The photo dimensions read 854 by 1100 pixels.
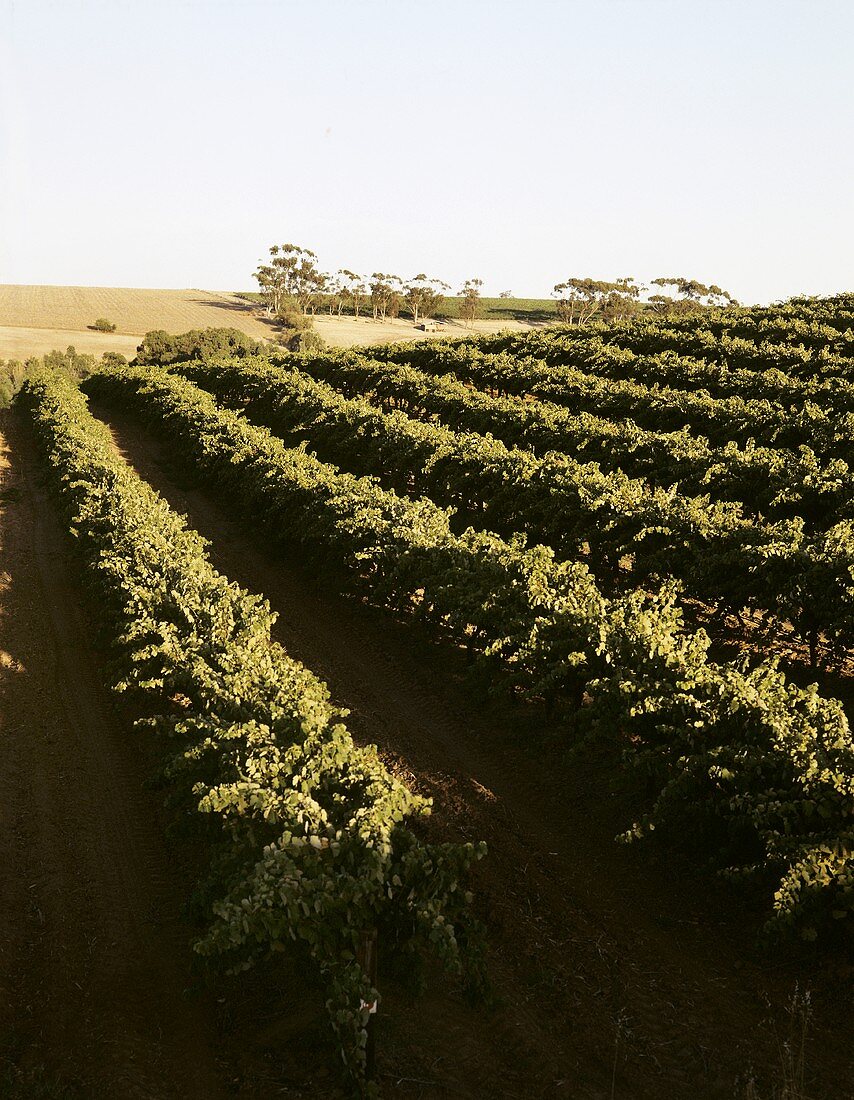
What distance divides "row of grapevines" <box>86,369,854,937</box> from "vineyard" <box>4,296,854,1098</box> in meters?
0.07

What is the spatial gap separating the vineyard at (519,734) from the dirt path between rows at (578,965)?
4 cm

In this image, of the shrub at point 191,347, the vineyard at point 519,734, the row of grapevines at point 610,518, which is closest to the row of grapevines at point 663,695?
the vineyard at point 519,734

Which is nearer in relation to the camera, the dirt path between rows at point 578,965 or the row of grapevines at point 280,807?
the row of grapevines at point 280,807

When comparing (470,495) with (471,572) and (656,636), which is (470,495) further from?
(656,636)

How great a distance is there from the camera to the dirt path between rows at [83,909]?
7828 millimetres

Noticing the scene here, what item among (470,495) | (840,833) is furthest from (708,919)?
(470,495)

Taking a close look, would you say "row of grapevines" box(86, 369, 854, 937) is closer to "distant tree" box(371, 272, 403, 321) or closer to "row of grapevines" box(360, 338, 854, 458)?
"row of grapevines" box(360, 338, 854, 458)

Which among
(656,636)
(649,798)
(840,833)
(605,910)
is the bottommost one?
(605,910)

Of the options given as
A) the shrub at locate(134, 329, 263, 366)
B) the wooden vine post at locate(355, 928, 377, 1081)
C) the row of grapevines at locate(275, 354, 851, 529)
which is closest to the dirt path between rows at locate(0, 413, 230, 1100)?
the wooden vine post at locate(355, 928, 377, 1081)

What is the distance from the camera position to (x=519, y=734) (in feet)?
47.0

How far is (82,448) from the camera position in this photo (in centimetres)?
2973

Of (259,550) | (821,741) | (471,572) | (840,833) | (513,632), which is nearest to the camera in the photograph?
(840,833)

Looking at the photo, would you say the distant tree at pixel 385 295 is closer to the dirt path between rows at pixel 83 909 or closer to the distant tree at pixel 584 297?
the distant tree at pixel 584 297

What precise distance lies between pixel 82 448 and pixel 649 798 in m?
26.4
